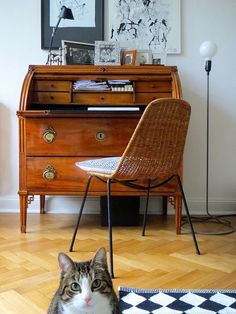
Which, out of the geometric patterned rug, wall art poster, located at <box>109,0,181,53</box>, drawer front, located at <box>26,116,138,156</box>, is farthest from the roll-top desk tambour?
the geometric patterned rug

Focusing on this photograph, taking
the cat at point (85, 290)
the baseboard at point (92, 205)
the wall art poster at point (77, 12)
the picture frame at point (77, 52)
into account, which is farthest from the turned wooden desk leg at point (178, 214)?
the wall art poster at point (77, 12)

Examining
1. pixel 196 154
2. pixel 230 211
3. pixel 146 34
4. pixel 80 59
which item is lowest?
pixel 230 211

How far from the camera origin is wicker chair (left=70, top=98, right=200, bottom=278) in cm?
152

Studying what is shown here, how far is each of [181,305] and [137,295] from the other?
0.15 m

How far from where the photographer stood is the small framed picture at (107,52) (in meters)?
2.35

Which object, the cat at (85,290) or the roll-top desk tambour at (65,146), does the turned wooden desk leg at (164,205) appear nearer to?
the roll-top desk tambour at (65,146)

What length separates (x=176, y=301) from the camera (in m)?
1.18

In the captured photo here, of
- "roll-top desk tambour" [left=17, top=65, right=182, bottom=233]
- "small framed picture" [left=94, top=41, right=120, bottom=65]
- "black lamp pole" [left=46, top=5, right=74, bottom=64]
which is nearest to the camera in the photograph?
"roll-top desk tambour" [left=17, top=65, right=182, bottom=233]

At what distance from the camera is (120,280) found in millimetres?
1366

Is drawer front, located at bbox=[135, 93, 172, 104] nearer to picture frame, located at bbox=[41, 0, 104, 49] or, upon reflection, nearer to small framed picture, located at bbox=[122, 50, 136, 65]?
small framed picture, located at bbox=[122, 50, 136, 65]

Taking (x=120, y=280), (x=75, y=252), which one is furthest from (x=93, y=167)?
(x=120, y=280)

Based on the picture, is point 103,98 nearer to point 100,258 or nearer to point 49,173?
point 49,173

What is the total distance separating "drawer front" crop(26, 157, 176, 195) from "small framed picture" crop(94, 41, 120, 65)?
27.6 inches

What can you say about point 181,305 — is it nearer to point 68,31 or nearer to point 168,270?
point 168,270
